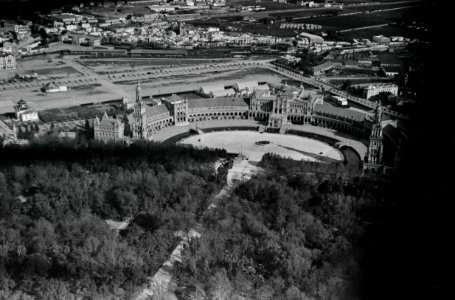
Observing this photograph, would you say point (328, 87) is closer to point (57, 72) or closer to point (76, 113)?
point (76, 113)

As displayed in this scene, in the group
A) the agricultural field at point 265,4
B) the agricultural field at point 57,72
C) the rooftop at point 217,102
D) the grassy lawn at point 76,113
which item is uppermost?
the agricultural field at point 265,4

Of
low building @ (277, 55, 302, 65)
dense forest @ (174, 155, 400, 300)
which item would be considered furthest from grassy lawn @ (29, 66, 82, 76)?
dense forest @ (174, 155, 400, 300)

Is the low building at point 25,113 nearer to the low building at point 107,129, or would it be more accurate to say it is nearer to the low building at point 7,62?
the low building at point 107,129

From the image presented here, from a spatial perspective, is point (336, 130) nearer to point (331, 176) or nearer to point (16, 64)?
point (331, 176)

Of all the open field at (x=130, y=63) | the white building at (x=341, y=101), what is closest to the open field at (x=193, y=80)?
the open field at (x=130, y=63)

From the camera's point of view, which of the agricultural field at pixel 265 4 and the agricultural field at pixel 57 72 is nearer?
the agricultural field at pixel 57 72

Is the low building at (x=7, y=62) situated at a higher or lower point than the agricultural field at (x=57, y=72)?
higher
